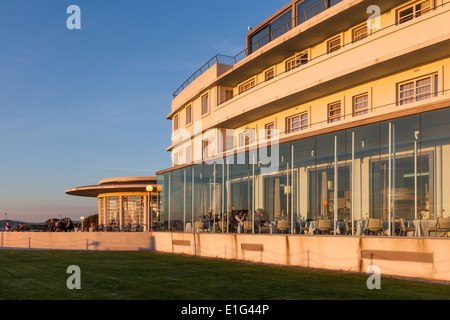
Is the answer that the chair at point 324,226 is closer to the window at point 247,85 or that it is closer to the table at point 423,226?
the table at point 423,226

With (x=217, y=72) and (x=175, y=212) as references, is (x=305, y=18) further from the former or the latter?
(x=175, y=212)

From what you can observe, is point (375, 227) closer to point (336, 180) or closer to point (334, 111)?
point (336, 180)

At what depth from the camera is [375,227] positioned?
49.7 feet

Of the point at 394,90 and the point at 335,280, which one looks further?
the point at 394,90

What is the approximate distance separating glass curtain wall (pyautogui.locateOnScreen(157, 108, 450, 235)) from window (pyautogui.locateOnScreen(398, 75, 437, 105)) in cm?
458

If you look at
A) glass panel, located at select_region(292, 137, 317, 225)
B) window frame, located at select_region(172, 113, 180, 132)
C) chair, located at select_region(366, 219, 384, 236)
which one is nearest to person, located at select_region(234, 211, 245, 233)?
glass panel, located at select_region(292, 137, 317, 225)

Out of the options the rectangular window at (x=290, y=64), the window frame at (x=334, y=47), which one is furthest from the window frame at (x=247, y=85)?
the window frame at (x=334, y=47)

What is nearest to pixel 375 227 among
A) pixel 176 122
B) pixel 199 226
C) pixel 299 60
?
pixel 199 226

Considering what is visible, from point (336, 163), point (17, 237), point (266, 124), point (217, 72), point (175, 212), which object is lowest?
point (17, 237)

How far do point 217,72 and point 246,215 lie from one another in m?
15.4

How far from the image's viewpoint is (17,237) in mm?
35312

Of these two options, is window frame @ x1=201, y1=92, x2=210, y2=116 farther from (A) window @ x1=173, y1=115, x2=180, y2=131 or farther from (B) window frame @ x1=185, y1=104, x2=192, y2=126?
(A) window @ x1=173, y1=115, x2=180, y2=131

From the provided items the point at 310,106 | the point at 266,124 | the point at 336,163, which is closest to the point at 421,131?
the point at 336,163

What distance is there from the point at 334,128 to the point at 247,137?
1583cm
